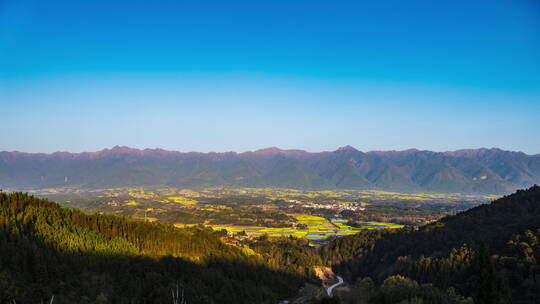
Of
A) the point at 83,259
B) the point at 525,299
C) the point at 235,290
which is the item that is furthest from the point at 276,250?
the point at 525,299

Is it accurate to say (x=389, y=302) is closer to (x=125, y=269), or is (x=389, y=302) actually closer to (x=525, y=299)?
(x=525, y=299)

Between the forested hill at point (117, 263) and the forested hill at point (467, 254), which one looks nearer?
A: the forested hill at point (467, 254)

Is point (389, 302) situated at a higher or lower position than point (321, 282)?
higher

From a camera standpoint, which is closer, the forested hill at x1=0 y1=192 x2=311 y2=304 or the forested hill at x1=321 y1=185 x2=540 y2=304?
the forested hill at x1=321 y1=185 x2=540 y2=304
